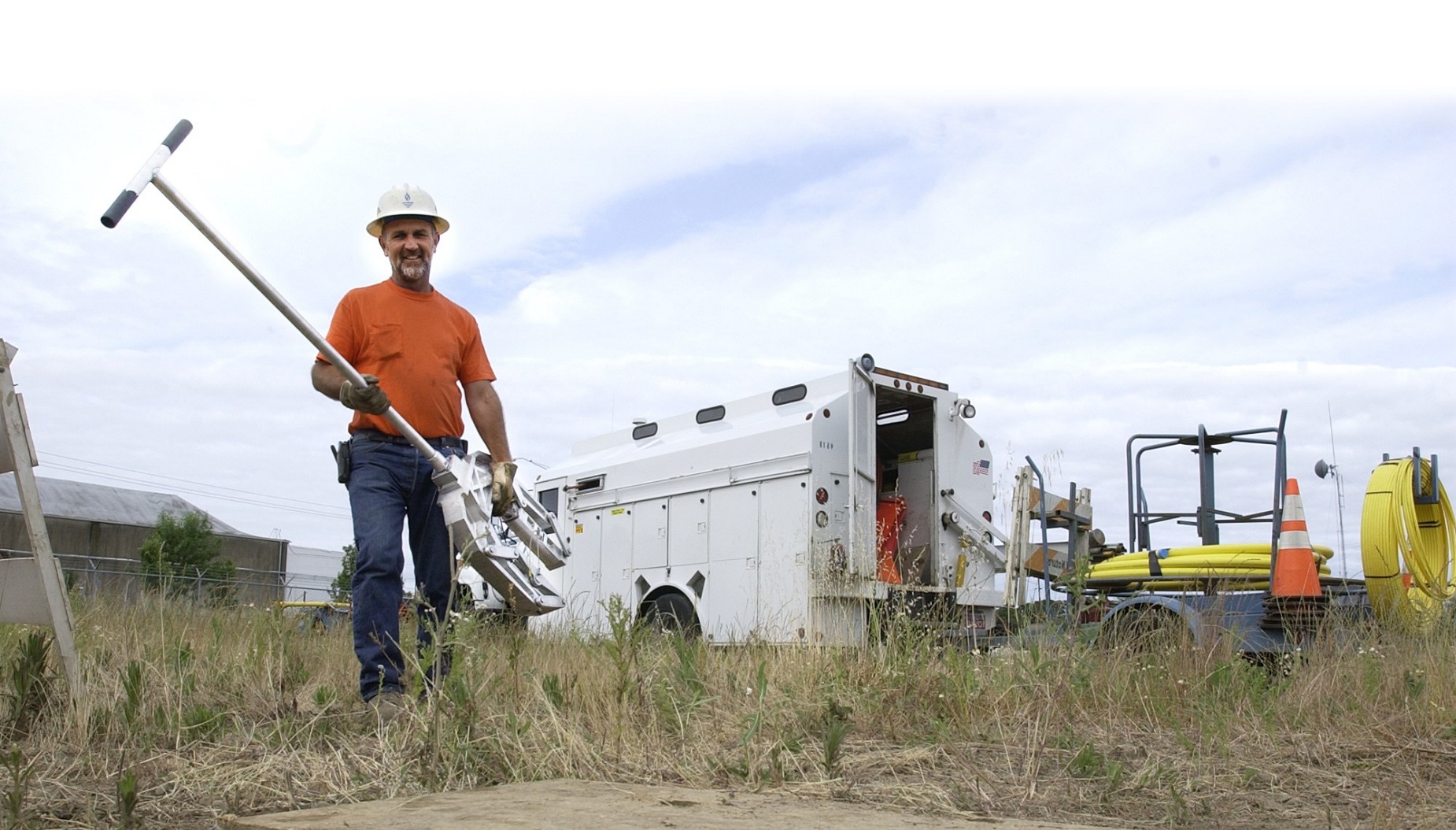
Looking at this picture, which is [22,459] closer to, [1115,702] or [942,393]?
[1115,702]

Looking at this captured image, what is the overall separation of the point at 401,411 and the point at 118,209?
4.27ft

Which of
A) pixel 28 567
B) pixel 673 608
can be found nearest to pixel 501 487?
pixel 28 567

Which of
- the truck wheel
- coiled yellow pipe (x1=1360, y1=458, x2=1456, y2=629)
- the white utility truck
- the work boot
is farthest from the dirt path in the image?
the truck wheel

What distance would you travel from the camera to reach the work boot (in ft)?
12.5

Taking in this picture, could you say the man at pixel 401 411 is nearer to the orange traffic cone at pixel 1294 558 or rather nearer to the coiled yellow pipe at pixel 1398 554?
the orange traffic cone at pixel 1294 558

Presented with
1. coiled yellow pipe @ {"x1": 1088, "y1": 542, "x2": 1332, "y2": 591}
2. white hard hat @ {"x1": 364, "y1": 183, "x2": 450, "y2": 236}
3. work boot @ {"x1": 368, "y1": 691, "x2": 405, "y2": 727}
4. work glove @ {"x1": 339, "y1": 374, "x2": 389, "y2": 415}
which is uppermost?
white hard hat @ {"x1": 364, "y1": 183, "x2": 450, "y2": 236}

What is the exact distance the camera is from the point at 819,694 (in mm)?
4211

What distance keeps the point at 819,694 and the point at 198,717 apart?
6.87 feet

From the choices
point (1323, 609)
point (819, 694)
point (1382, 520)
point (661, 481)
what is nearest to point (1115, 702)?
point (819, 694)

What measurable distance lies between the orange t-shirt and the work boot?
1.04m

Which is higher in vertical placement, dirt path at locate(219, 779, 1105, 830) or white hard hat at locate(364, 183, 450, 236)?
white hard hat at locate(364, 183, 450, 236)

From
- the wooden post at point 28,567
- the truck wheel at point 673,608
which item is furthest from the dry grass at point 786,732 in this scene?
the truck wheel at point 673,608

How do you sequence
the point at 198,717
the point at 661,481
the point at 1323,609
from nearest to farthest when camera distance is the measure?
the point at 198,717 < the point at 1323,609 < the point at 661,481

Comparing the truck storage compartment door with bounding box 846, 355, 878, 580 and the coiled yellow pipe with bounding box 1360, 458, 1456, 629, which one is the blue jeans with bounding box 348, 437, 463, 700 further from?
the coiled yellow pipe with bounding box 1360, 458, 1456, 629
